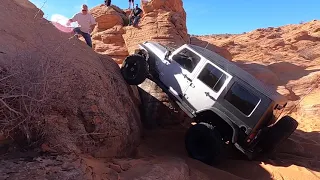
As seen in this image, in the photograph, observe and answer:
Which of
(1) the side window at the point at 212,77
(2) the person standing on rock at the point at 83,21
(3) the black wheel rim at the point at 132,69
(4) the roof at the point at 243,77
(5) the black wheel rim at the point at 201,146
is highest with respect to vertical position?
(4) the roof at the point at 243,77

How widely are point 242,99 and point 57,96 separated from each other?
12.0 feet

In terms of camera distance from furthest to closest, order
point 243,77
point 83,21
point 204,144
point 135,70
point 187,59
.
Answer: point 83,21 < point 135,70 < point 187,59 < point 243,77 < point 204,144

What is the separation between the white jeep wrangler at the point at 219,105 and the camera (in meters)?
6.26

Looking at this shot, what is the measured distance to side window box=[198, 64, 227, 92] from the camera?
661cm

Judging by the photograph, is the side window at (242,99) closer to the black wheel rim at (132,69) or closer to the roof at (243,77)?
the roof at (243,77)

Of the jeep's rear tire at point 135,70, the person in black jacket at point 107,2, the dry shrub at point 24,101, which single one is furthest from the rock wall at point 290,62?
the dry shrub at point 24,101

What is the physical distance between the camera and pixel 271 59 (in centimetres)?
1888

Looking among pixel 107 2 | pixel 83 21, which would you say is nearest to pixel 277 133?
pixel 83 21

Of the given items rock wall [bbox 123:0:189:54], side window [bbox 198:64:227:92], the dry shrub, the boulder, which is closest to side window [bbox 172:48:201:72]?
side window [bbox 198:64:227:92]

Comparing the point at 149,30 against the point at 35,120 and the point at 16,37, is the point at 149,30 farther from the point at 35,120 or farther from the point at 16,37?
the point at 35,120

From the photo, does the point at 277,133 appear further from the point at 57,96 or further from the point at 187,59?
the point at 57,96

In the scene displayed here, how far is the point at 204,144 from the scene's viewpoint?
639 centimetres

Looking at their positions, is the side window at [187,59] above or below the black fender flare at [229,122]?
above

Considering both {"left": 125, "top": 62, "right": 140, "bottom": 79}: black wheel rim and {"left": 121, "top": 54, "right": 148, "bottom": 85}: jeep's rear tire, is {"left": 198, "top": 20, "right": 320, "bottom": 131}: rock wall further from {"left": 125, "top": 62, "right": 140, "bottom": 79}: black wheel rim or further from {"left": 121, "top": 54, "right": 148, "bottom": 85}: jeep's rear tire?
{"left": 125, "top": 62, "right": 140, "bottom": 79}: black wheel rim
